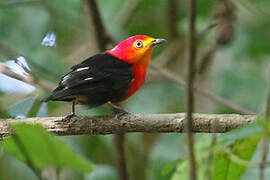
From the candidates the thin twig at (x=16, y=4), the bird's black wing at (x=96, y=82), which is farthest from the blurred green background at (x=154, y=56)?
the bird's black wing at (x=96, y=82)

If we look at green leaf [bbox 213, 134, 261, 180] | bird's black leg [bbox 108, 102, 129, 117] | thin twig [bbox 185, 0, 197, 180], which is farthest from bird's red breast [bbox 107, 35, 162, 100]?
thin twig [bbox 185, 0, 197, 180]

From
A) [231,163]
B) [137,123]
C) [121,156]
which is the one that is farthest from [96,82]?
[121,156]

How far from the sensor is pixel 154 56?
7152 mm

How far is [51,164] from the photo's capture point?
2.18 meters

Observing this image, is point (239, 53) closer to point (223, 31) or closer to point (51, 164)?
point (223, 31)

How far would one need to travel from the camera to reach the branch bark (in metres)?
2.83

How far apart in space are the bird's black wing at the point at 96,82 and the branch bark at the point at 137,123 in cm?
17

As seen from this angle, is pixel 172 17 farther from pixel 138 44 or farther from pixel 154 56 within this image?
pixel 138 44

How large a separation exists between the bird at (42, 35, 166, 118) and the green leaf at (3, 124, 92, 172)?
36.5 inches

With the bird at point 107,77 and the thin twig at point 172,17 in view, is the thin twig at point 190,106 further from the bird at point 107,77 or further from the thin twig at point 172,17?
the thin twig at point 172,17

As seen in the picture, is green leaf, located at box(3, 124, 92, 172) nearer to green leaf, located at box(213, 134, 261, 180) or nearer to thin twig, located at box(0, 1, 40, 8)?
green leaf, located at box(213, 134, 261, 180)

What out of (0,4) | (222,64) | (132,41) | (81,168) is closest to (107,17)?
(0,4)

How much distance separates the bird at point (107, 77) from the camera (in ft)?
10.6

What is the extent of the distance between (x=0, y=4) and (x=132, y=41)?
191cm
